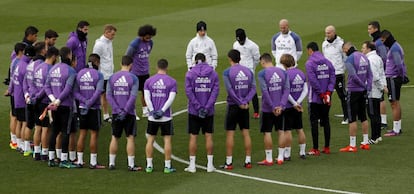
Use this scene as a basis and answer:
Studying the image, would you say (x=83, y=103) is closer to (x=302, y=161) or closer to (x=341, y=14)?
(x=302, y=161)

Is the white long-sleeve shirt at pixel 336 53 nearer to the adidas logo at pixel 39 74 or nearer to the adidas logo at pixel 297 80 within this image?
the adidas logo at pixel 297 80

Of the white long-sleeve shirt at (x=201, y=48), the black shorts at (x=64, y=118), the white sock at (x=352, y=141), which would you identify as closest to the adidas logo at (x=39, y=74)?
the black shorts at (x=64, y=118)

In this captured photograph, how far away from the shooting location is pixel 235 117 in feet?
69.9

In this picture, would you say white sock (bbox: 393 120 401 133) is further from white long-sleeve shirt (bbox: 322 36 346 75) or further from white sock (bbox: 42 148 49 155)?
white sock (bbox: 42 148 49 155)

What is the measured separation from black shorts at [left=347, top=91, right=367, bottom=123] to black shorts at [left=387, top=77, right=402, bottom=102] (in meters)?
2.08

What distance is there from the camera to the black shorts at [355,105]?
23.0m

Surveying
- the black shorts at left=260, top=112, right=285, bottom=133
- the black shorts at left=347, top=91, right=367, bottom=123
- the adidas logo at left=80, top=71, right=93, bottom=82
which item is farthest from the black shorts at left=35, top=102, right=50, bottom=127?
the black shorts at left=347, top=91, right=367, bottom=123

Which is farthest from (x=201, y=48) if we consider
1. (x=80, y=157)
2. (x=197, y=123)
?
(x=80, y=157)

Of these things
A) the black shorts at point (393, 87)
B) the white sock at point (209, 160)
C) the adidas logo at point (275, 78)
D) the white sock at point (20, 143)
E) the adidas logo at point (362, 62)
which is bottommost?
the white sock at point (209, 160)

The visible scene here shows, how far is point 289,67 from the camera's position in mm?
22016

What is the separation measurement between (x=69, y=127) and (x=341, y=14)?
84.9ft

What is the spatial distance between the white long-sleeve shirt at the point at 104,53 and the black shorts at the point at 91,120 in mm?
4629

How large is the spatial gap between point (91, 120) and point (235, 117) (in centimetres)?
287

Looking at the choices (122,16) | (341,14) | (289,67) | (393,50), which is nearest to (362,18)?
(341,14)
